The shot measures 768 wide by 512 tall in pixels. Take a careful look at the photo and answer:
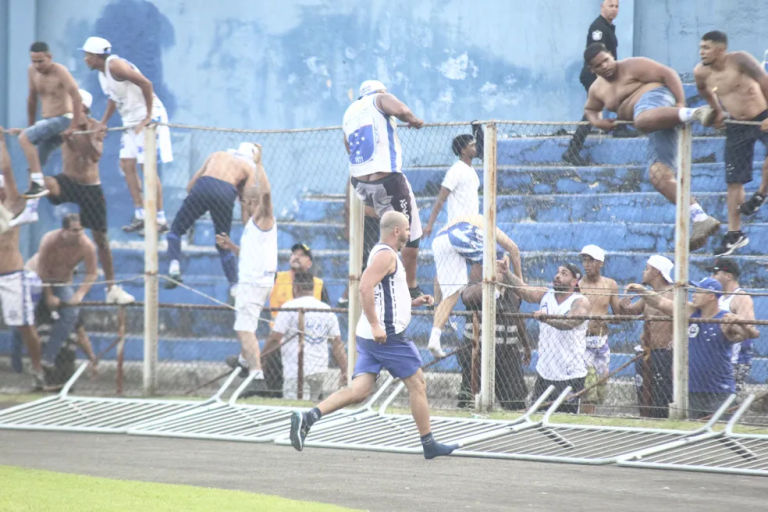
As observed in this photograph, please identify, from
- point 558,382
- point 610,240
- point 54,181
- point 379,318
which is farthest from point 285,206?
point 379,318

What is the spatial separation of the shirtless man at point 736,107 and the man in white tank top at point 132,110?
19.1 feet

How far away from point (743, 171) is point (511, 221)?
270 centimetres

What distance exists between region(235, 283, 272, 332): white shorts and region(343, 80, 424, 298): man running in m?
1.79

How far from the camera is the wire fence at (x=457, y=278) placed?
1065cm

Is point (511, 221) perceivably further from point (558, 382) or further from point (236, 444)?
point (236, 444)

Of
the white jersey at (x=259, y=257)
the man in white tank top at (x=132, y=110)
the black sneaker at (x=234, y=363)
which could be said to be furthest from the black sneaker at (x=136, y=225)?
the black sneaker at (x=234, y=363)

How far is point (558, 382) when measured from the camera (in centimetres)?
1084

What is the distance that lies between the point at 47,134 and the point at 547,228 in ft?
18.6

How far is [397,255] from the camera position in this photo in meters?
8.90

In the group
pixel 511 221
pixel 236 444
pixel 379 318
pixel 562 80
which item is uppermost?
pixel 562 80

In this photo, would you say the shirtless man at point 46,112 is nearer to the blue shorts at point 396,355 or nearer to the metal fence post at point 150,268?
the metal fence post at point 150,268

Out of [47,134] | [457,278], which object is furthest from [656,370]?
[47,134]

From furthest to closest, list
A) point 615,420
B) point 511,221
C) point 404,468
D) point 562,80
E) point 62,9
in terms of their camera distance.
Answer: point 62,9, point 562,80, point 511,221, point 615,420, point 404,468

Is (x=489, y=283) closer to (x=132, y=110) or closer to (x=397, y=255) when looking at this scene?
(x=397, y=255)
